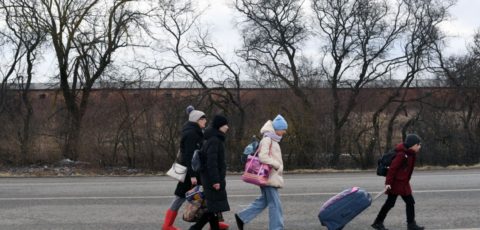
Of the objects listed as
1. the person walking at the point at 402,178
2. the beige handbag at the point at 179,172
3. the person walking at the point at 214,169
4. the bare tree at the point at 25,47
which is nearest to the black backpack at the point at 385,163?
the person walking at the point at 402,178

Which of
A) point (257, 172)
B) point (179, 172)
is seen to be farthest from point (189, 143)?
point (257, 172)

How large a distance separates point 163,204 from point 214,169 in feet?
12.2

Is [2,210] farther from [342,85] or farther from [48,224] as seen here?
[342,85]

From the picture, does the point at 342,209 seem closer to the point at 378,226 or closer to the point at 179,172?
the point at 378,226

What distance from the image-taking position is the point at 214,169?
7090 mm

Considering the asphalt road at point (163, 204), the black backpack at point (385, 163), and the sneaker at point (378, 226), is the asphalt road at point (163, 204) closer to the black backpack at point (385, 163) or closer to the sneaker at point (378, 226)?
the sneaker at point (378, 226)

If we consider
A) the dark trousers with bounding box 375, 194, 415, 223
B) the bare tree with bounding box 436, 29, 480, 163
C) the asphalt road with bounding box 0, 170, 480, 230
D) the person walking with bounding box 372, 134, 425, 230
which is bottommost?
the asphalt road with bounding box 0, 170, 480, 230

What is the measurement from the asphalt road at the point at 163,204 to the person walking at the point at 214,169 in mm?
1233

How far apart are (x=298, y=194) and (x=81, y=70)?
60.0ft

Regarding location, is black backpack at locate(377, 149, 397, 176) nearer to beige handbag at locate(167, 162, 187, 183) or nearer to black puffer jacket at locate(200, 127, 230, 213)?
black puffer jacket at locate(200, 127, 230, 213)

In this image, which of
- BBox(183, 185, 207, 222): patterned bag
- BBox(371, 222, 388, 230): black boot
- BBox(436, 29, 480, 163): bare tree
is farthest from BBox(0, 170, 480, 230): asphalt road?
BBox(436, 29, 480, 163): bare tree

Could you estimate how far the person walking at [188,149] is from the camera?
7637 millimetres

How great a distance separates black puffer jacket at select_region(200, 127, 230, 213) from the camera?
7102 millimetres

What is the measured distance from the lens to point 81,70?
89.7 feet
